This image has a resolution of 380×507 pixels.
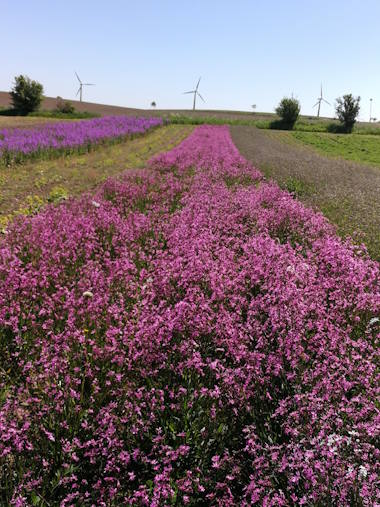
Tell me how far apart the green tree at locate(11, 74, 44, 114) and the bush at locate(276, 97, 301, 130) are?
36880mm

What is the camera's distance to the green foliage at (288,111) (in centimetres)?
6138

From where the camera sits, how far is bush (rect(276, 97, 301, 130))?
61.4m

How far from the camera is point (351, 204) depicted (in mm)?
9750

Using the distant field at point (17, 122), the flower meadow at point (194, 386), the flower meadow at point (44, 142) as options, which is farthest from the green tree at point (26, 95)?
the flower meadow at point (194, 386)

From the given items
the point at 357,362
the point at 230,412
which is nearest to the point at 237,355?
the point at 230,412

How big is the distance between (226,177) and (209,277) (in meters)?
9.04

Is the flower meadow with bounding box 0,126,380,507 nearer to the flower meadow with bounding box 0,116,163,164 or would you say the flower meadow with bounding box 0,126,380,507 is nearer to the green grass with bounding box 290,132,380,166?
the flower meadow with bounding box 0,116,163,164

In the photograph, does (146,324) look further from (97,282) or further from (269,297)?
(97,282)

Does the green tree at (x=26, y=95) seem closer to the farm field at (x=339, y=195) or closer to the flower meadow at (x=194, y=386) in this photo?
the farm field at (x=339, y=195)

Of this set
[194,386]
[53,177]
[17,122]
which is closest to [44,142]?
[53,177]

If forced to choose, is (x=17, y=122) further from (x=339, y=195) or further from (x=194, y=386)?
(x=194, y=386)

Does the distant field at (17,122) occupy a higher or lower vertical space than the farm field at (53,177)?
higher

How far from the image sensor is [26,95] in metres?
57.2

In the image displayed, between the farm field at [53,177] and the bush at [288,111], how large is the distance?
151 feet
